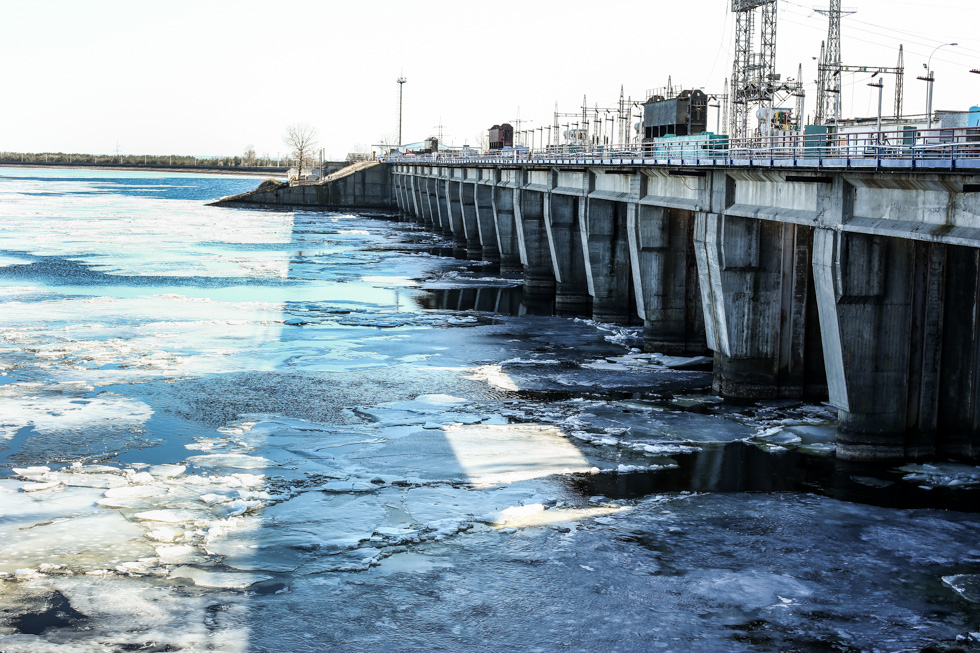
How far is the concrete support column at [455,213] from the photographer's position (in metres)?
88.5

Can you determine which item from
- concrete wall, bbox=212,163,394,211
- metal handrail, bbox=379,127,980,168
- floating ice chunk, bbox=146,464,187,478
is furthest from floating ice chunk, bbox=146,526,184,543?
concrete wall, bbox=212,163,394,211

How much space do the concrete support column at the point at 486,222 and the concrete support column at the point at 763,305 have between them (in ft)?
154

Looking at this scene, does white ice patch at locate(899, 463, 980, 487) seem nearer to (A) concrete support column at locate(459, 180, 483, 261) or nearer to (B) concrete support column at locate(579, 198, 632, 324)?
(B) concrete support column at locate(579, 198, 632, 324)

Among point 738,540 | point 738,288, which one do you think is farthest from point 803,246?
point 738,540

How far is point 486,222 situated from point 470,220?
4.79 m

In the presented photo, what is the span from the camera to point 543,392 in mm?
32312

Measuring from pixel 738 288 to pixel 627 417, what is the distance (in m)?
6.08

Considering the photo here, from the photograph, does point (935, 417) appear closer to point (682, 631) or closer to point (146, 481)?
point (682, 631)

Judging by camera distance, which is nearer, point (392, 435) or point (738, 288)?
point (392, 435)

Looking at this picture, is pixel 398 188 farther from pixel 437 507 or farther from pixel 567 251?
pixel 437 507

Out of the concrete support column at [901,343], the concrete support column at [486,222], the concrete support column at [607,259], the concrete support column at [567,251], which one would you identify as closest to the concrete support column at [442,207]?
the concrete support column at [486,222]

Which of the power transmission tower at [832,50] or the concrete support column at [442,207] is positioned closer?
the power transmission tower at [832,50]

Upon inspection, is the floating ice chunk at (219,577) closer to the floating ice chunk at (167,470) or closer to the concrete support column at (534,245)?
the floating ice chunk at (167,470)

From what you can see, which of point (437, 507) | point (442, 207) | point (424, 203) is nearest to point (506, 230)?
point (442, 207)
